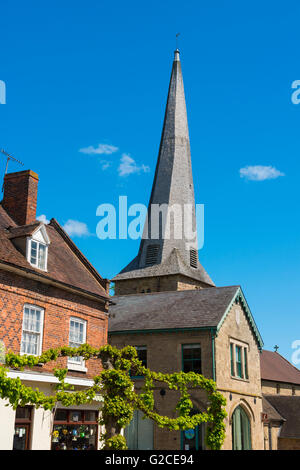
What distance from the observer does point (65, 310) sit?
21438 mm

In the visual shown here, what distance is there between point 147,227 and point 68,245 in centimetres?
2755

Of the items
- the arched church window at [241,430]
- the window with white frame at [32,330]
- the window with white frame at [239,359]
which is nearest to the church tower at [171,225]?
the window with white frame at [239,359]

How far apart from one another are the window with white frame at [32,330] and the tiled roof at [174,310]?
8753mm

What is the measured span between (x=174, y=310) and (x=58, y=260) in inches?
362

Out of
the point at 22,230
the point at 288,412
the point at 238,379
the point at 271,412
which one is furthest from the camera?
the point at 288,412

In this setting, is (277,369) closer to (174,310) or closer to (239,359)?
(239,359)

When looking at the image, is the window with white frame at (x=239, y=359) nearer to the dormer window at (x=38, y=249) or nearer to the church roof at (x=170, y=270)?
the dormer window at (x=38, y=249)


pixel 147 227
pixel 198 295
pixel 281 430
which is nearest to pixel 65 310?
pixel 198 295

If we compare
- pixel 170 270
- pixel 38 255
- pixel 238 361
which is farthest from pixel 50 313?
pixel 170 270

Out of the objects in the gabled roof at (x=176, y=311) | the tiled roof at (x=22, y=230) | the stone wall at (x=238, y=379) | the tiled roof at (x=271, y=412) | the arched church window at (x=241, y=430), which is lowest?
the arched church window at (x=241, y=430)

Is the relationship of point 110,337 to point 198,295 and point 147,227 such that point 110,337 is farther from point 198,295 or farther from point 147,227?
point 147,227

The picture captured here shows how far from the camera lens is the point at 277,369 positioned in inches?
2048

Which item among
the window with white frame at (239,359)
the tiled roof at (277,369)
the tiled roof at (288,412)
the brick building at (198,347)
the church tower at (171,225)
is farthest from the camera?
the tiled roof at (277,369)

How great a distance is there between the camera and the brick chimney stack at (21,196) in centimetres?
2262
